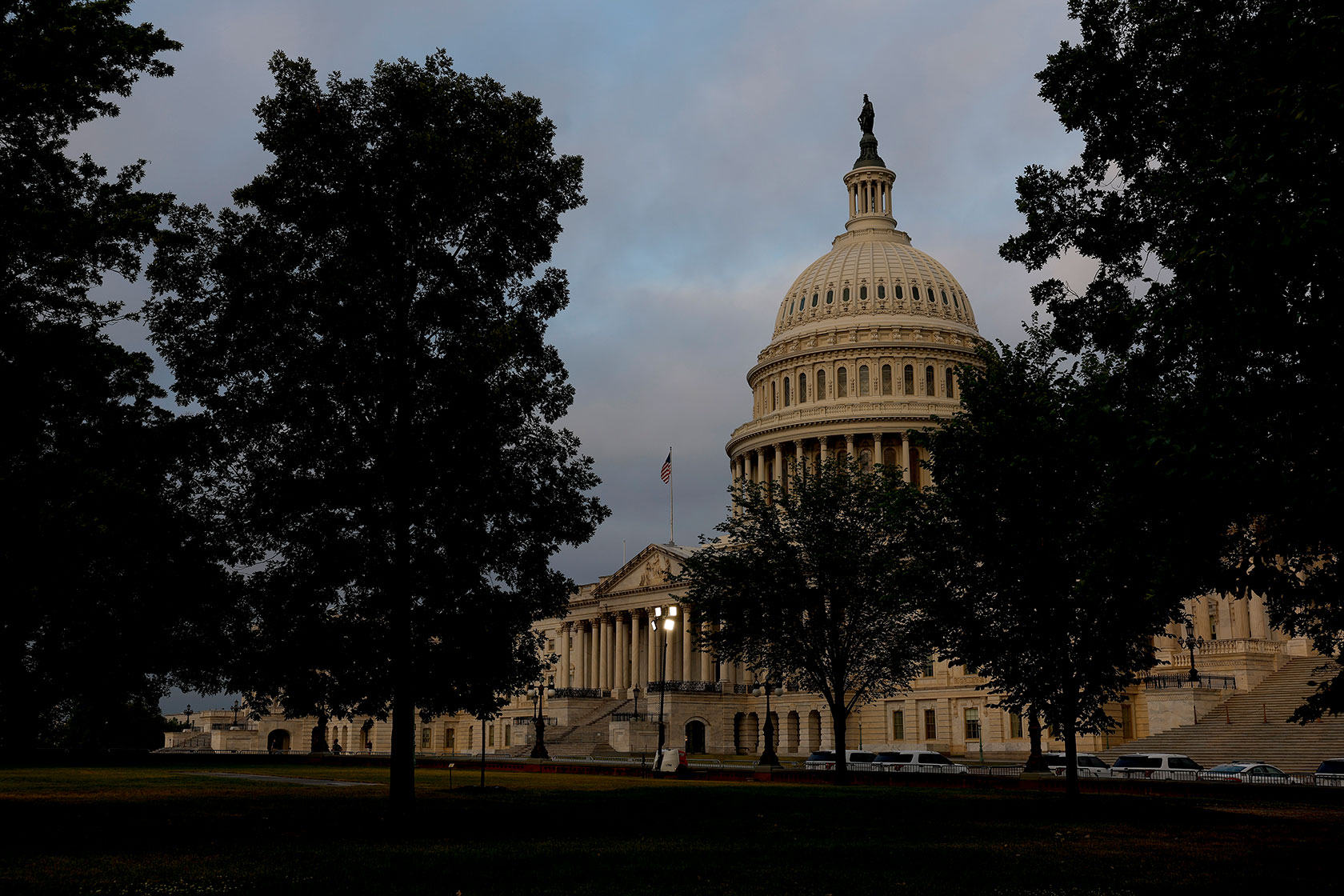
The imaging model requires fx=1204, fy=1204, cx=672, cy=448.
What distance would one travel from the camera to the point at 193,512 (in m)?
26.7

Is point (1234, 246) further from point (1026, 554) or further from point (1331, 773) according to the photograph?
point (1331, 773)

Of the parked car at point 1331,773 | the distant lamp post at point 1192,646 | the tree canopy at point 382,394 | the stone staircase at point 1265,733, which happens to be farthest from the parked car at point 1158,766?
the tree canopy at point 382,394

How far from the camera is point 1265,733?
5231cm

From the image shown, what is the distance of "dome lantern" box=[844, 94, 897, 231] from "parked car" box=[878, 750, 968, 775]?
85299mm

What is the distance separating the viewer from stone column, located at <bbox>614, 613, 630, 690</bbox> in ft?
390

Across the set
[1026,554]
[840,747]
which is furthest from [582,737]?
[1026,554]

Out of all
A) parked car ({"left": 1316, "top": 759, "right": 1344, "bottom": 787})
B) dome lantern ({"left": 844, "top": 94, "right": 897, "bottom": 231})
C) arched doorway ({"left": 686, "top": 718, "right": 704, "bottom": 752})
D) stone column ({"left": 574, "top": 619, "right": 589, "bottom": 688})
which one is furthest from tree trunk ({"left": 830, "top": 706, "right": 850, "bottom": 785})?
dome lantern ({"left": 844, "top": 94, "right": 897, "bottom": 231})

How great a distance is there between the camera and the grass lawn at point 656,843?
15.9m

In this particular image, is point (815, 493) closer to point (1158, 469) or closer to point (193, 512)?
point (193, 512)

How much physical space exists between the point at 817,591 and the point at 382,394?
2668cm

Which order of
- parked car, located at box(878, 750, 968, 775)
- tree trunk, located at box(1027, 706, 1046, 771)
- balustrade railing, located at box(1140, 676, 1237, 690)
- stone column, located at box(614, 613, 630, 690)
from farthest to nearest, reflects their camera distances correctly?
stone column, located at box(614, 613, 630, 690), balustrade railing, located at box(1140, 676, 1237, 690), parked car, located at box(878, 750, 968, 775), tree trunk, located at box(1027, 706, 1046, 771)

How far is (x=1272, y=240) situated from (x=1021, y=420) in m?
16.1

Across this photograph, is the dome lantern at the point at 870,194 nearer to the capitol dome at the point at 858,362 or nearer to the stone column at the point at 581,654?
the capitol dome at the point at 858,362

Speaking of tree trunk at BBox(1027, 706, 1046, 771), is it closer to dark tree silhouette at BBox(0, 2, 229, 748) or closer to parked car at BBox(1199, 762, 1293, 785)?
parked car at BBox(1199, 762, 1293, 785)
